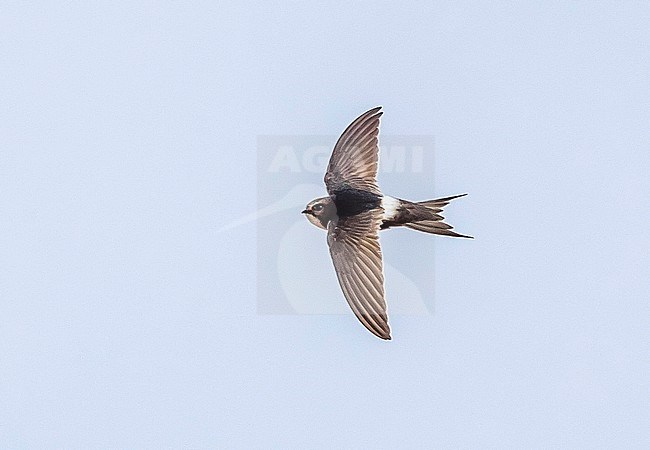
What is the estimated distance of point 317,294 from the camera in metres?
4.29

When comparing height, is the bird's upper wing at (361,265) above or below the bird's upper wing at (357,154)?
below

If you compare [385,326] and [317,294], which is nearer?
[385,326]

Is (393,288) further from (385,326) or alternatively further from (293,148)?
(385,326)

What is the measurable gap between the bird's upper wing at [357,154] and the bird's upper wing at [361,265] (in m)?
0.19

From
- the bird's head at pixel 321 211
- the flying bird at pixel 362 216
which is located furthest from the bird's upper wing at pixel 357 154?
the bird's head at pixel 321 211

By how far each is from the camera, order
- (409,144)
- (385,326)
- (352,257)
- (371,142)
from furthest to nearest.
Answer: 1. (409,144)
2. (371,142)
3. (352,257)
4. (385,326)

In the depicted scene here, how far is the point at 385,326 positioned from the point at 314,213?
573 millimetres

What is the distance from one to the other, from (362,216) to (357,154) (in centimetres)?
27

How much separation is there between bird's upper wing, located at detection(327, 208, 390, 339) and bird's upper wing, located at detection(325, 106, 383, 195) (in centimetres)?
19

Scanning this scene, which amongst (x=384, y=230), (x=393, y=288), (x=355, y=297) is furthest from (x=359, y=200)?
(x=393, y=288)

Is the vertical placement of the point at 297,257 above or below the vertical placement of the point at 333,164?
below

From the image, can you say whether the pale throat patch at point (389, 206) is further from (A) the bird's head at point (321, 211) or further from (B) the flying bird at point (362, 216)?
(A) the bird's head at point (321, 211)

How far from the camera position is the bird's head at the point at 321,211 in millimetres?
3676

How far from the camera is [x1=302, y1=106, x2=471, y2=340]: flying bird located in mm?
3355
